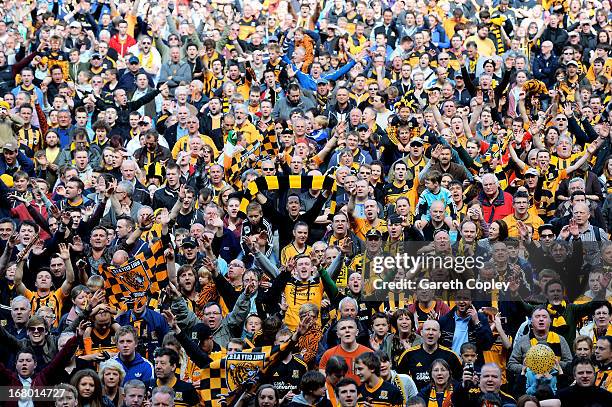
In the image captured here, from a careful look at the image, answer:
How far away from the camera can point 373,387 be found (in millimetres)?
12242

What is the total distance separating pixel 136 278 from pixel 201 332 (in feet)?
4.58

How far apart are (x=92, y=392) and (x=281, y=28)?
38.6 feet

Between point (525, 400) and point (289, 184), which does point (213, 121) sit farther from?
point (525, 400)

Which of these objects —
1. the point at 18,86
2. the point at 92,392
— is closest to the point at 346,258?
the point at 92,392

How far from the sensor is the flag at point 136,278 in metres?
14.0

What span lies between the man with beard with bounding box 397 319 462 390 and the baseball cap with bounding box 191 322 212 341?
184 centimetres

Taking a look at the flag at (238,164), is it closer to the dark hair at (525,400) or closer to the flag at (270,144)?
the flag at (270,144)

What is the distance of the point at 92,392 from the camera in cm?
1192

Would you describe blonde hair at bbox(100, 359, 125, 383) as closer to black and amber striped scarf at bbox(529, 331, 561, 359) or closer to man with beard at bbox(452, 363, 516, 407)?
man with beard at bbox(452, 363, 516, 407)

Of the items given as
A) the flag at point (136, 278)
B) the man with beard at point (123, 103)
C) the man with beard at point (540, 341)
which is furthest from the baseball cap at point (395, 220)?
the man with beard at point (123, 103)

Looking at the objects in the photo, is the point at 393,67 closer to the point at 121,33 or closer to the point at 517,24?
the point at 517,24

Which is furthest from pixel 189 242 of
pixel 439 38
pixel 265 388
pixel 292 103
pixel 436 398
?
pixel 439 38

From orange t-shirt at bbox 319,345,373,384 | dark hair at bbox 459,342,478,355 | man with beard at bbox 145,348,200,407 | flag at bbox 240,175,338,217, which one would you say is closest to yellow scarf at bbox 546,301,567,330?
dark hair at bbox 459,342,478,355

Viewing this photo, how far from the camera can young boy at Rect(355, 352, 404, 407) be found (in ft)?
40.0
